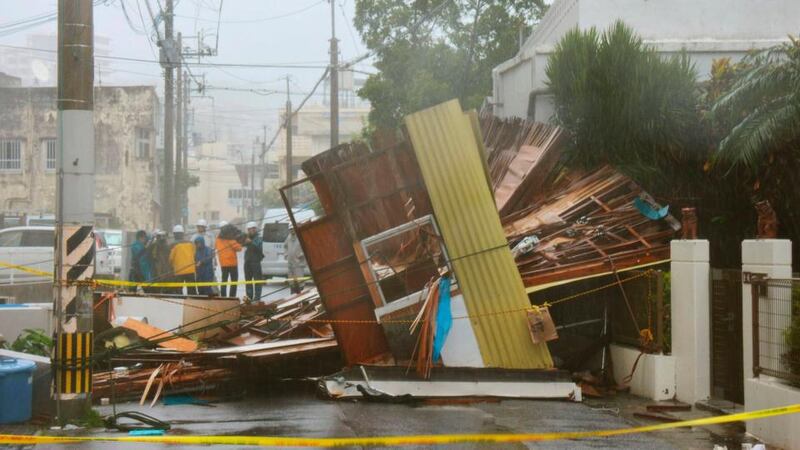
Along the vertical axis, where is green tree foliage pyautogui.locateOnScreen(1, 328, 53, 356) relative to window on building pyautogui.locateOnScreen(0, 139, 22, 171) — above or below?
below

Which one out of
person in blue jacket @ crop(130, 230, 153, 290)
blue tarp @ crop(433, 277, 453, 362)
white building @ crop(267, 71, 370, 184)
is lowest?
blue tarp @ crop(433, 277, 453, 362)

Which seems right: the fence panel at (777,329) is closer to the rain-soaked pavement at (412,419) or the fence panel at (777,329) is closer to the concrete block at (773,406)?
the concrete block at (773,406)

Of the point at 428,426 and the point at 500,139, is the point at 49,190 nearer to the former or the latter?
the point at 500,139

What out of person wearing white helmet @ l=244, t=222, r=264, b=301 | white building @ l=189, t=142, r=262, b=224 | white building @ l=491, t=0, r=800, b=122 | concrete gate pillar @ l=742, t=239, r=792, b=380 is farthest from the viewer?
white building @ l=189, t=142, r=262, b=224

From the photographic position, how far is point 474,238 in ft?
39.1

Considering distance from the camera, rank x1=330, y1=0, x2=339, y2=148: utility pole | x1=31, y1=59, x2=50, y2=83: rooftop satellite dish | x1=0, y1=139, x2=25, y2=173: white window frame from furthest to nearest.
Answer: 1. x1=31, y1=59, x2=50, y2=83: rooftop satellite dish
2. x1=0, y1=139, x2=25, y2=173: white window frame
3. x1=330, y1=0, x2=339, y2=148: utility pole

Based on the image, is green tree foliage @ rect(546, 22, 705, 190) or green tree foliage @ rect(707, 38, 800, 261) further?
green tree foliage @ rect(546, 22, 705, 190)

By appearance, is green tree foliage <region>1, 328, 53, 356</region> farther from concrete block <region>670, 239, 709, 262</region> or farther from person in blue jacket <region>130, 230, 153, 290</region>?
person in blue jacket <region>130, 230, 153, 290</region>

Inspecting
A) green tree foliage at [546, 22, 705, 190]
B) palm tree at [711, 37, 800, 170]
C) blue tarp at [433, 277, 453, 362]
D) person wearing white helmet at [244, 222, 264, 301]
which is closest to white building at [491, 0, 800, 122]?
green tree foliage at [546, 22, 705, 190]

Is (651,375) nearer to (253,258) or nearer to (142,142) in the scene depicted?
(253,258)

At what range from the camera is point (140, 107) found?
5897 centimetres

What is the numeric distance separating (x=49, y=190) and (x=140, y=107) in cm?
690

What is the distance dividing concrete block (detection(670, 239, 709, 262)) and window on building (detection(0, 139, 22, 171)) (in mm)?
50509

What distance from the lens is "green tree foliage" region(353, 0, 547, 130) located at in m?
34.0
